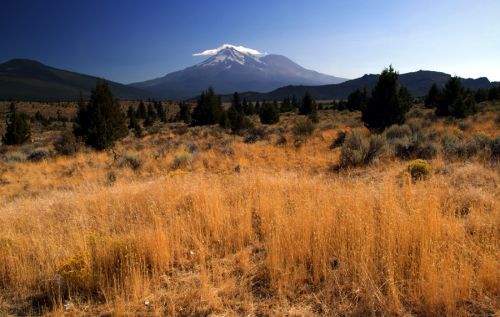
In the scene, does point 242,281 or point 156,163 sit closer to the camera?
point 242,281

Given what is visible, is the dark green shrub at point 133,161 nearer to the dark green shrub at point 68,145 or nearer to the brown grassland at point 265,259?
the dark green shrub at point 68,145

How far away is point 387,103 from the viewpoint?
1683 cm

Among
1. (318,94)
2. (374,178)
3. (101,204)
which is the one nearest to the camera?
(101,204)

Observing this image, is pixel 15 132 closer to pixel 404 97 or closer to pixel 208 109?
pixel 208 109

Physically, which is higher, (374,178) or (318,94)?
(318,94)

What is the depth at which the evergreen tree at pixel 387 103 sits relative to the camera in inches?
662

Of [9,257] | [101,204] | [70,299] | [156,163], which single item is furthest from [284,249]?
[156,163]

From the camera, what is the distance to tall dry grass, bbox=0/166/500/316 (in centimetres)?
258

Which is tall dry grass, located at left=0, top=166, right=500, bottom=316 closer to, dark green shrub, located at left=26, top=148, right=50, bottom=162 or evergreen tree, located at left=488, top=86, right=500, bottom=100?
dark green shrub, located at left=26, top=148, right=50, bottom=162

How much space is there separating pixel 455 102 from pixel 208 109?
68.6 ft

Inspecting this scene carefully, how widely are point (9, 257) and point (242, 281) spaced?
270cm

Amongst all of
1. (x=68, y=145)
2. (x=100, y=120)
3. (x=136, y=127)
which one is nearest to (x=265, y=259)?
(x=100, y=120)

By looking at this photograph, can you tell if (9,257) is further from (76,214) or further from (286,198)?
(286,198)

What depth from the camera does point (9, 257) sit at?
3.40m
